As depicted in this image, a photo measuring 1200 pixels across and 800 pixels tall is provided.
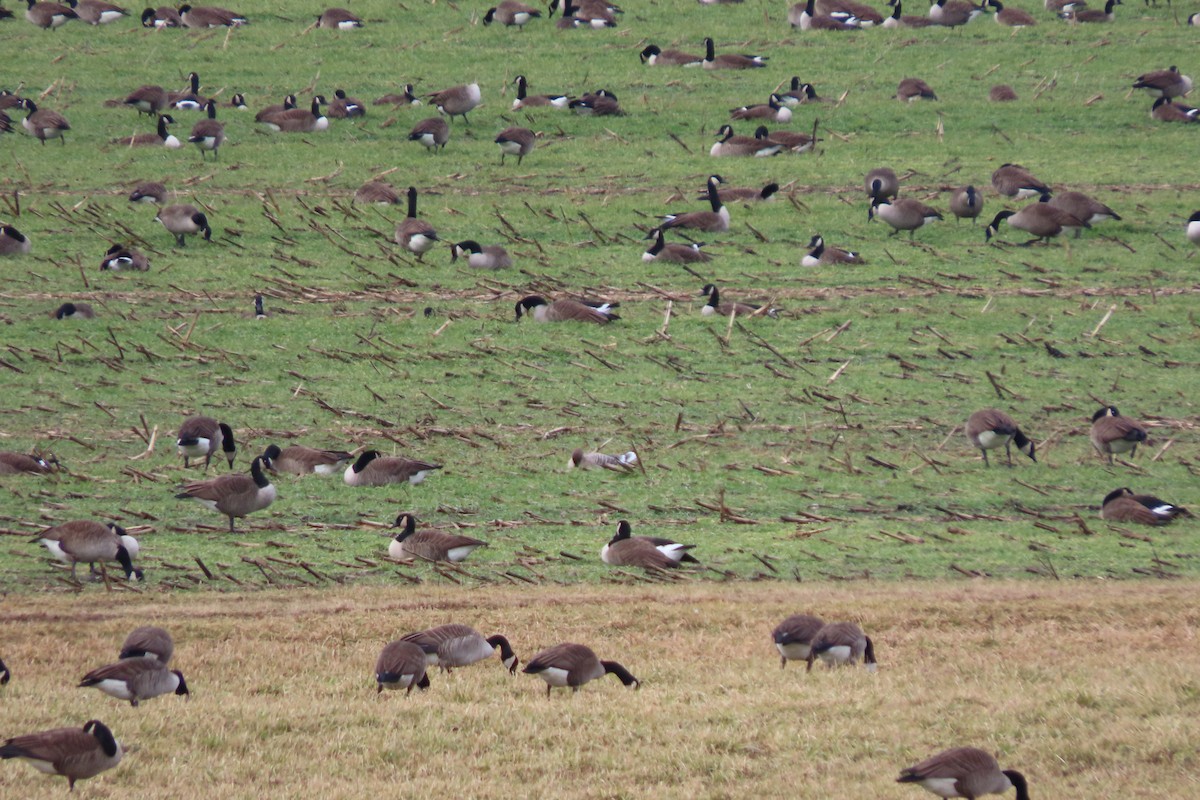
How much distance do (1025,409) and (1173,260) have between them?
8518 millimetres

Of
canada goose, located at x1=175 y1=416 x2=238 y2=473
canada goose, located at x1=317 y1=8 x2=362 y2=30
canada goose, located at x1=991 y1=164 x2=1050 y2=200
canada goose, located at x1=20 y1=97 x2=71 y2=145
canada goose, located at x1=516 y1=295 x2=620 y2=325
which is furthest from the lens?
canada goose, located at x1=317 y1=8 x2=362 y2=30

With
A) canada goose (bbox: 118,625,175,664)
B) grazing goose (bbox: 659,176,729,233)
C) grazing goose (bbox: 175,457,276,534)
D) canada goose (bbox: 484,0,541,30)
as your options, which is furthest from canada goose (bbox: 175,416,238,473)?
canada goose (bbox: 484,0,541,30)

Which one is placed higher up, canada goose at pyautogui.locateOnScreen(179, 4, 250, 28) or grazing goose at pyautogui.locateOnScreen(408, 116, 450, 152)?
canada goose at pyautogui.locateOnScreen(179, 4, 250, 28)

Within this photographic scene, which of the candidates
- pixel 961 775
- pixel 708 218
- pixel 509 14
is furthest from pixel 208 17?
pixel 961 775

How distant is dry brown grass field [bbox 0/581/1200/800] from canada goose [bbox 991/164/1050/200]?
16511 millimetres

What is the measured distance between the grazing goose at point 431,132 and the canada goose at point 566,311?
10.2m

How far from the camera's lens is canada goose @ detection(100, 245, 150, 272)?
3078 centimetres

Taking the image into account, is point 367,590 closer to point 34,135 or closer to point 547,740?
point 547,740

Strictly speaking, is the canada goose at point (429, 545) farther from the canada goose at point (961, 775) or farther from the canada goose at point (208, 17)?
the canada goose at point (208, 17)

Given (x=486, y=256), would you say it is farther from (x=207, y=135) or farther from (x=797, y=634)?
(x=797, y=634)

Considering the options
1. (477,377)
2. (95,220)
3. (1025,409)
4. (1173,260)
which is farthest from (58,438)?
(1173,260)

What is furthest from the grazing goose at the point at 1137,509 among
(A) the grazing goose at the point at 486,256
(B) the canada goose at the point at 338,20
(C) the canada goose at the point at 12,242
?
(B) the canada goose at the point at 338,20

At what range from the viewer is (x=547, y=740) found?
12.6 meters

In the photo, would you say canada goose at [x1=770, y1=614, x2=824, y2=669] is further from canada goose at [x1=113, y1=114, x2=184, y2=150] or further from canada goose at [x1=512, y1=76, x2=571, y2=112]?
canada goose at [x1=113, y1=114, x2=184, y2=150]
